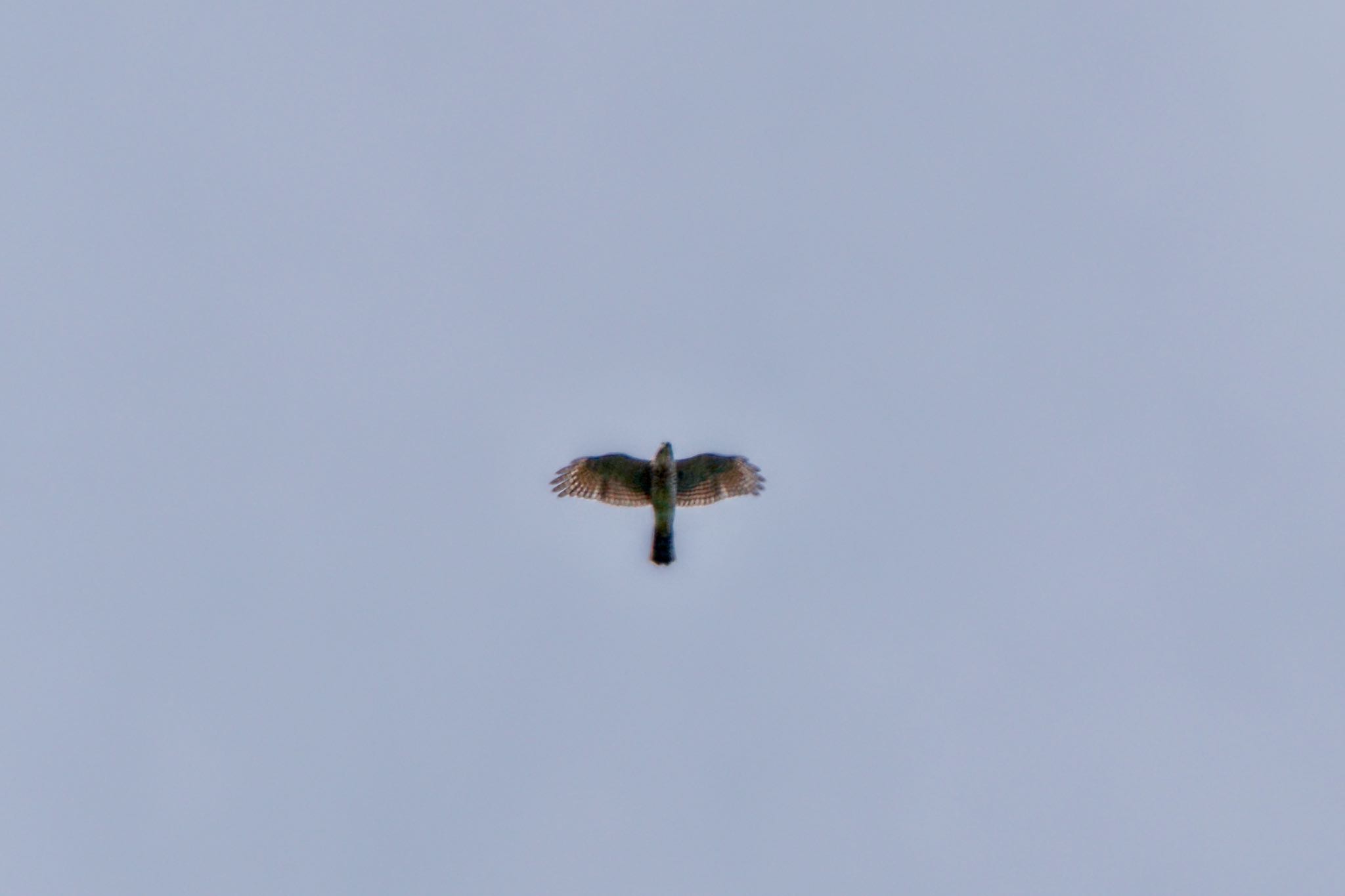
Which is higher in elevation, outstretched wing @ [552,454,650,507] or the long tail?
outstretched wing @ [552,454,650,507]

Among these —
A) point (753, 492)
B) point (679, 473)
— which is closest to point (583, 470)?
point (679, 473)

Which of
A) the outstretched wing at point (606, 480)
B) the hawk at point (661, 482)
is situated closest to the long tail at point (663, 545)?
the hawk at point (661, 482)

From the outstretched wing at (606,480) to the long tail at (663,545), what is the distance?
2.60ft

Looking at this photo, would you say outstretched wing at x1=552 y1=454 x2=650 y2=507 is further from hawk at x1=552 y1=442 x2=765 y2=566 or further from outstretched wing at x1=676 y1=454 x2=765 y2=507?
outstretched wing at x1=676 y1=454 x2=765 y2=507

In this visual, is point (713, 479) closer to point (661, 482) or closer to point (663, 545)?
point (661, 482)

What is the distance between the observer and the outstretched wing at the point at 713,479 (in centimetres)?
1903

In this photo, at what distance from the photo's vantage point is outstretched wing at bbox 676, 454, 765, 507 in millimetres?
19031

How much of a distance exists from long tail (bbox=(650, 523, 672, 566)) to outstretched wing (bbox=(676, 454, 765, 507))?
908 mm

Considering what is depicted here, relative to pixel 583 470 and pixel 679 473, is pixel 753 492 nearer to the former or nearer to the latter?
pixel 679 473

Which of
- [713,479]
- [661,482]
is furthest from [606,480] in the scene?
[713,479]

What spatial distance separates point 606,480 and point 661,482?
119cm

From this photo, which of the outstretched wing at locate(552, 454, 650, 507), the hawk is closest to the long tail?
the hawk

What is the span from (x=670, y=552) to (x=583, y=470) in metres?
2.18

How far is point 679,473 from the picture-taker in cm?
1908
